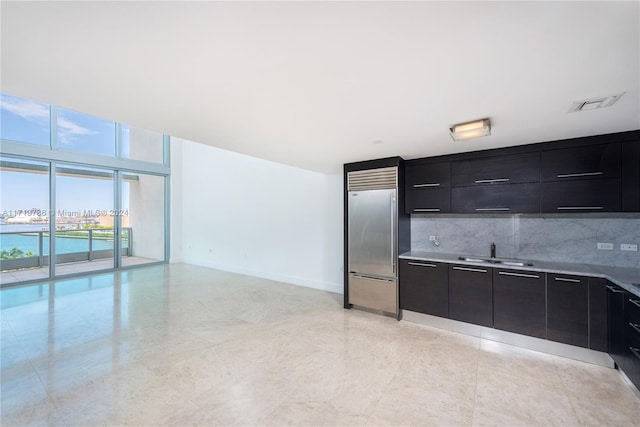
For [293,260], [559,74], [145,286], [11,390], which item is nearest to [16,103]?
[145,286]

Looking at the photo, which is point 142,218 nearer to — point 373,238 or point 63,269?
point 63,269

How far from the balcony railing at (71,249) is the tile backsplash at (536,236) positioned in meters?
7.34

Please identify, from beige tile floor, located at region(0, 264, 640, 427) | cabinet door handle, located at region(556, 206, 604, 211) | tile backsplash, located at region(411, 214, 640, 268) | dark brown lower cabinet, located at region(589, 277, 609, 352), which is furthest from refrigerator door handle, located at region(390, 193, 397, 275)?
dark brown lower cabinet, located at region(589, 277, 609, 352)

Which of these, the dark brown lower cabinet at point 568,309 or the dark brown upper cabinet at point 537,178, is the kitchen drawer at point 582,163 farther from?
the dark brown lower cabinet at point 568,309

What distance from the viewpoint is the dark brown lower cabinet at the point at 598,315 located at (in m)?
2.68

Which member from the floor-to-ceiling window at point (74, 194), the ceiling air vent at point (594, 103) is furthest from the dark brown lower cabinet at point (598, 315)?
the floor-to-ceiling window at point (74, 194)

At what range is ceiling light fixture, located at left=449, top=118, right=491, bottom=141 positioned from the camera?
7.95ft

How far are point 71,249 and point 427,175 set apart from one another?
8.00m

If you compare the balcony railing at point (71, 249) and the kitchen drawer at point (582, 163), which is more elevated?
the kitchen drawer at point (582, 163)

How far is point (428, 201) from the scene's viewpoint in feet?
12.8

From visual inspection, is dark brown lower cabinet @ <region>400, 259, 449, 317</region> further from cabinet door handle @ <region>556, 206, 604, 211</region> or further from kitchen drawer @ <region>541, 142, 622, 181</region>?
kitchen drawer @ <region>541, 142, 622, 181</region>

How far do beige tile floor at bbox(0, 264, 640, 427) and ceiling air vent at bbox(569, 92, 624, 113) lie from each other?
235 cm

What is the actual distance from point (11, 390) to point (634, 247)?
615 cm

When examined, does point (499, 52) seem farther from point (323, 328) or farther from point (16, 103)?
point (16, 103)
